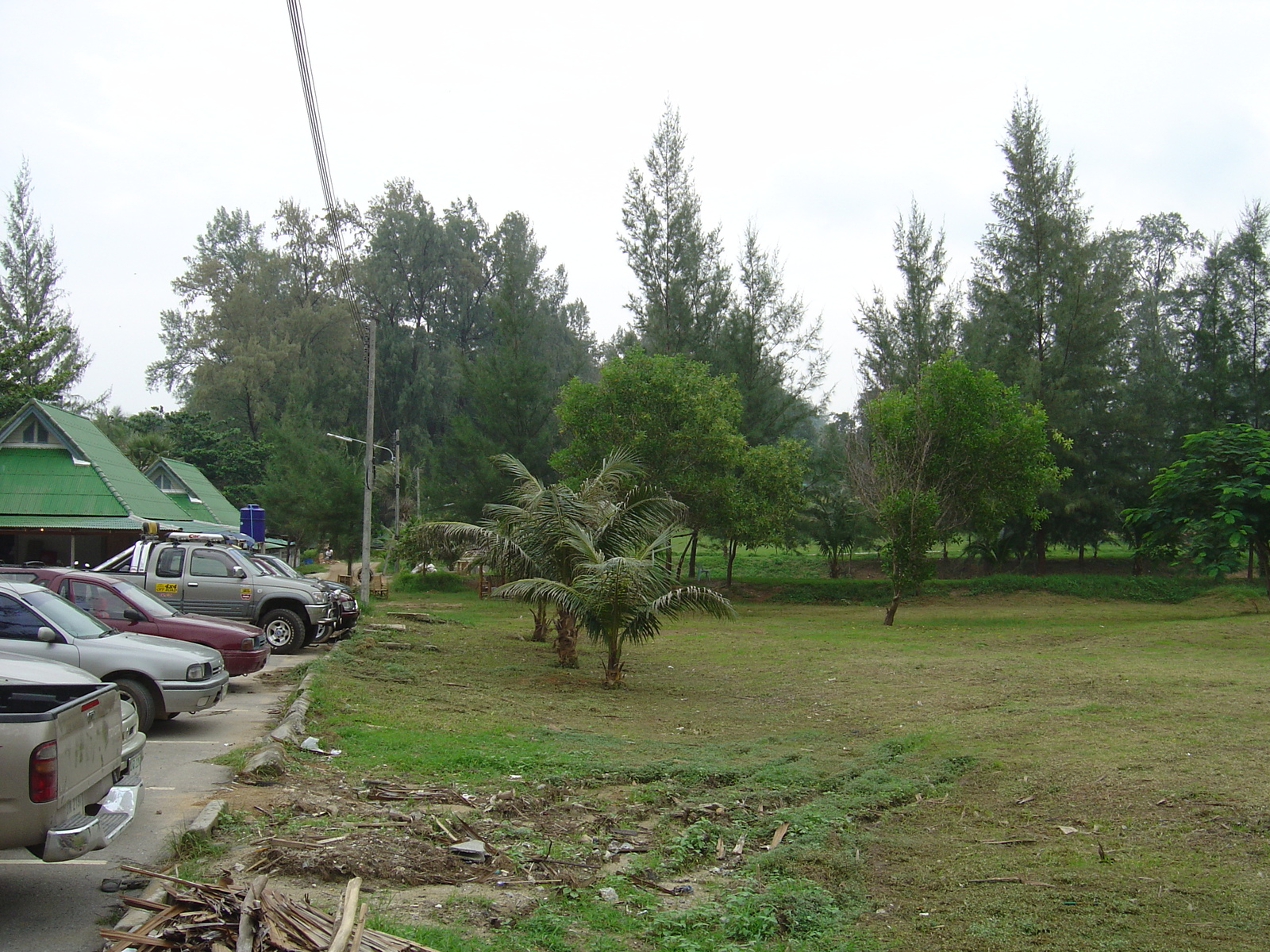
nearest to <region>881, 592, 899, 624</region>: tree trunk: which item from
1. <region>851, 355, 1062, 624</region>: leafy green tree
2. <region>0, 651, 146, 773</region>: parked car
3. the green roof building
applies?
<region>851, 355, 1062, 624</region>: leafy green tree

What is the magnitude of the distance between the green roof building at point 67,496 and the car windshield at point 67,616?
16.6 metres

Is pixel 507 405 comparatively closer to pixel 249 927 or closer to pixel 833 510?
pixel 833 510

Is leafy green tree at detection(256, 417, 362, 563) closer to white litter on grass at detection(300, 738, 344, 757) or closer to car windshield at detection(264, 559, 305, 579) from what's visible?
car windshield at detection(264, 559, 305, 579)

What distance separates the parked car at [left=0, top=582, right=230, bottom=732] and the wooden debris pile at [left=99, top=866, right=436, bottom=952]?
5274mm

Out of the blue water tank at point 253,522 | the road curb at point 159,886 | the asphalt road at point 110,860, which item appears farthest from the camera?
the blue water tank at point 253,522

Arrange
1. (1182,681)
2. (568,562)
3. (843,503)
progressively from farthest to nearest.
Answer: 1. (843,503)
2. (568,562)
3. (1182,681)

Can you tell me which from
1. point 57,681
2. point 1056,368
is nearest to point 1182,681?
point 57,681

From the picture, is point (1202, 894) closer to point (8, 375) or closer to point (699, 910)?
point (699, 910)

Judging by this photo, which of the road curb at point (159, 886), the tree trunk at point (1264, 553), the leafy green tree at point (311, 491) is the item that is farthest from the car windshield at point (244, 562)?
the tree trunk at point (1264, 553)

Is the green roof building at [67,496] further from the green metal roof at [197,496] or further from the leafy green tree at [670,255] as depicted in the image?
the leafy green tree at [670,255]

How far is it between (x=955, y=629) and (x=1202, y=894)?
24.4 meters

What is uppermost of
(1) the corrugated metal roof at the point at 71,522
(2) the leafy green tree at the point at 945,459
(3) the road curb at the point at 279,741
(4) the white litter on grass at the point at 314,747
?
(2) the leafy green tree at the point at 945,459

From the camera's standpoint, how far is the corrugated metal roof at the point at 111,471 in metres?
26.5

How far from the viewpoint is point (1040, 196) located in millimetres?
40562
